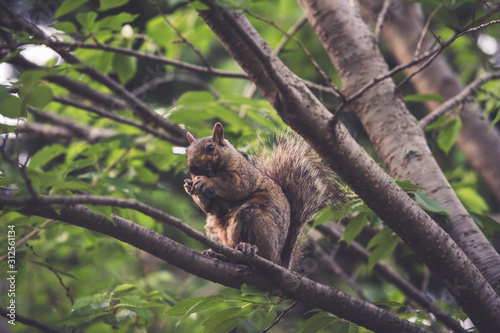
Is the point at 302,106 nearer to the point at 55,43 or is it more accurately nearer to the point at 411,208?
the point at 411,208

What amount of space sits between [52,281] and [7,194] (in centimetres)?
248

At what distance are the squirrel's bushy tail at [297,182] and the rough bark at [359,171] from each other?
1.34ft

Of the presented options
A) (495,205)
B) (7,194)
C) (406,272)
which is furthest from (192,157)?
(495,205)

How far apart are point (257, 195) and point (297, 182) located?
247mm

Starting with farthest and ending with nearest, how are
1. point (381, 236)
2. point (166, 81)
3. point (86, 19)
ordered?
point (166, 81) < point (381, 236) < point (86, 19)

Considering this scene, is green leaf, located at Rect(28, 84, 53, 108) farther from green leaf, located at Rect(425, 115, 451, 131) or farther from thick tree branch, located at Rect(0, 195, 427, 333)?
green leaf, located at Rect(425, 115, 451, 131)

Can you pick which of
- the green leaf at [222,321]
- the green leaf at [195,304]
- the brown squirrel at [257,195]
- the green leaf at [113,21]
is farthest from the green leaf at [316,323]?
the green leaf at [113,21]

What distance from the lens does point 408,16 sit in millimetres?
3367

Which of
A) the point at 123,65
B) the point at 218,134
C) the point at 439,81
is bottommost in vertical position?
the point at 218,134

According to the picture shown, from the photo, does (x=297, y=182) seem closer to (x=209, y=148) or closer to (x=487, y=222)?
(x=209, y=148)

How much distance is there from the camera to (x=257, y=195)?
2.15 metres

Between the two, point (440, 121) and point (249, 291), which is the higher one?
point (440, 121)

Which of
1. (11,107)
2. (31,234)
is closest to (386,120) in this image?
(11,107)

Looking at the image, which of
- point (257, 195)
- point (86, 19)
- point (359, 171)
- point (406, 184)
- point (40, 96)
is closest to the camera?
point (40, 96)
